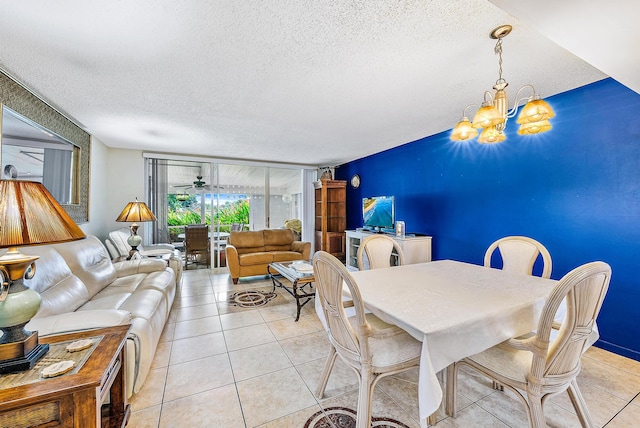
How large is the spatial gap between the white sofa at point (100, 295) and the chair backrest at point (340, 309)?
125cm

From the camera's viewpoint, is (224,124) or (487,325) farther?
(224,124)

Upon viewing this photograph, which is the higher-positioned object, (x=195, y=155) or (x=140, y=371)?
(x=195, y=155)

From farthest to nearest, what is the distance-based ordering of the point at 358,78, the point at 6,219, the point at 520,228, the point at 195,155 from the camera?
the point at 195,155 < the point at 520,228 < the point at 358,78 < the point at 6,219

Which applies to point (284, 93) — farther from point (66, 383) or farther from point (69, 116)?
point (69, 116)

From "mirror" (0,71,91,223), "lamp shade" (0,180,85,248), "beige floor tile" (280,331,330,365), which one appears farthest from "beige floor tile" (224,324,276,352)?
"mirror" (0,71,91,223)

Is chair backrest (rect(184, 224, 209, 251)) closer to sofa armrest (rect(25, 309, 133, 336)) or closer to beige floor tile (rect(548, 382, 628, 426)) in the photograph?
sofa armrest (rect(25, 309, 133, 336))

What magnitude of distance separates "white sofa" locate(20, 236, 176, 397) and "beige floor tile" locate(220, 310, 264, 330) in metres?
0.63

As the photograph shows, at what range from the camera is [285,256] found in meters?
4.62

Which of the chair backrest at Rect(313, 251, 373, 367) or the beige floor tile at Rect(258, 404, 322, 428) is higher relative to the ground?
the chair backrest at Rect(313, 251, 373, 367)

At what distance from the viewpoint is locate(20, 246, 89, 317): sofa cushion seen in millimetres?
1714

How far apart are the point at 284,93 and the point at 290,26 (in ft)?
3.11

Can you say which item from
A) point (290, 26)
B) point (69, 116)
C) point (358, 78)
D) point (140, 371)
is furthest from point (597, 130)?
point (69, 116)

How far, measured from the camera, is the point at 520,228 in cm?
289

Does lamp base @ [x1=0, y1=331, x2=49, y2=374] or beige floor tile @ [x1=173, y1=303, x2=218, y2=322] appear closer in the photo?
lamp base @ [x1=0, y1=331, x2=49, y2=374]
